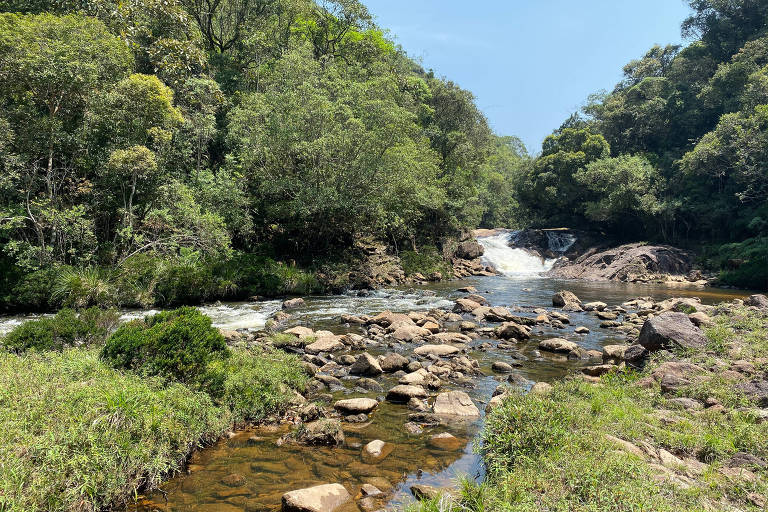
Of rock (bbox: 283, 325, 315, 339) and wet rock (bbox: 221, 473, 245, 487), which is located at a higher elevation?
rock (bbox: 283, 325, 315, 339)

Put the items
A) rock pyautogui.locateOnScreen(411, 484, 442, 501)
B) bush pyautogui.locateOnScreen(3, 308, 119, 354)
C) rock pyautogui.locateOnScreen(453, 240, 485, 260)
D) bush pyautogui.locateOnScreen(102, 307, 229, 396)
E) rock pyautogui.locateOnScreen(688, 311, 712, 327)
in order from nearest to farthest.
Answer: rock pyautogui.locateOnScreen(411, 484, 442, 501), bush pyautogui.locateOnScreen(102, 307, 229, 396), bush pyautogui.locateOnScreen(3, 308, 119, 354), rock pyautogui.locateOnScreen(688, 311, 712, 327), rock pyautogui.locateOnScreen(453, 240, 485, 260)

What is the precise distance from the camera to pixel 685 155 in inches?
1395

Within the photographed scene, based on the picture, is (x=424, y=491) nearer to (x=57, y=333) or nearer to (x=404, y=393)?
(x=404, y=393)

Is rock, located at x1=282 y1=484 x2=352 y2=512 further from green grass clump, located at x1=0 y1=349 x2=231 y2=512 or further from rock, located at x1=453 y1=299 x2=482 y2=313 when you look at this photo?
rock, located at x1=453 y1=299 x2=482 y2=313

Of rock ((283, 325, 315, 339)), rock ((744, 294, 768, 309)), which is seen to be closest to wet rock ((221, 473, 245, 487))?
rock ((283, 325, 315, 339))

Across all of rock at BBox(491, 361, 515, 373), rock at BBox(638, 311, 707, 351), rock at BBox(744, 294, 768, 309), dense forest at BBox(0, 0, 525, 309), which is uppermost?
dense forest at BBox(0, 0, 525, 309)

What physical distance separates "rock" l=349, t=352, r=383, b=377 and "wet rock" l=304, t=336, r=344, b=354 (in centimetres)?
175

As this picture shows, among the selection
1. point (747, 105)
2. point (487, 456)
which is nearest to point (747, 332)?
point (487, 456)

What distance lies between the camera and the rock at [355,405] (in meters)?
7.81

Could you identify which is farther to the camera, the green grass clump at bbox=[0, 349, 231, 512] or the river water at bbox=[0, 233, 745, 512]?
the river water at bbox=[0, 233, 745, 512]

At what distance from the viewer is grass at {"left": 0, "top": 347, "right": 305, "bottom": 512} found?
14.0 feet

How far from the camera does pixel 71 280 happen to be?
1631 cm

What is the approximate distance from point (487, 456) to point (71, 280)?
17.5m

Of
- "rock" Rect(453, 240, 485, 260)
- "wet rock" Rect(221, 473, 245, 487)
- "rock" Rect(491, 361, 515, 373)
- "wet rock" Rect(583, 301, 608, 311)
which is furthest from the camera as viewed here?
"rock" Rect(453, 240, 485, 260)
